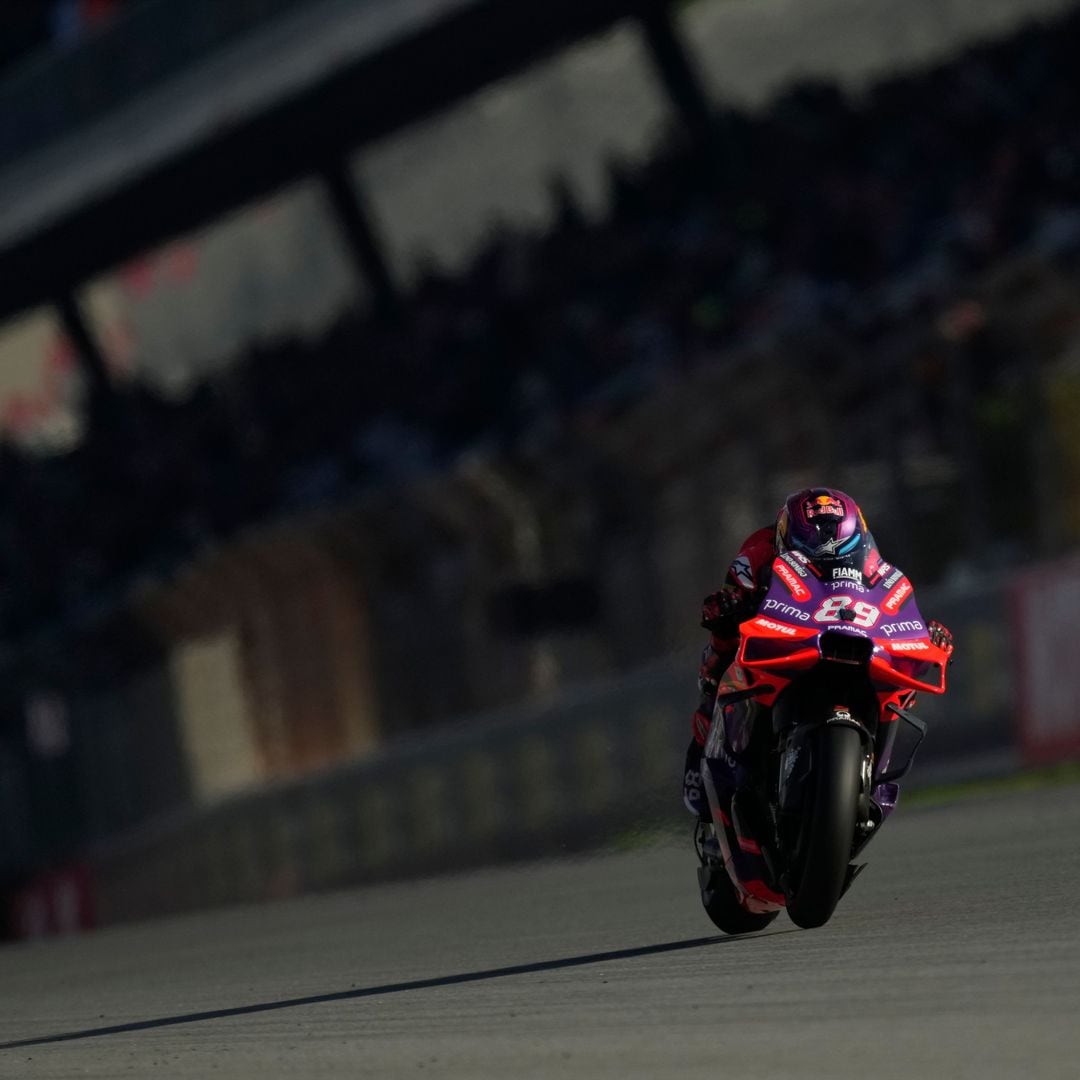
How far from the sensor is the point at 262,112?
21375 mm

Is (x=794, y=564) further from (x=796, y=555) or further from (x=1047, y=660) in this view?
(x=1047, y=660)

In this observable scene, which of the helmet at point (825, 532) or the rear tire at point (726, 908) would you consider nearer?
the helmet at point (825, 532)

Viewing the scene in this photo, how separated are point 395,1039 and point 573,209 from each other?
631 inches

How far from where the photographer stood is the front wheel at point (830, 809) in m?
6.25

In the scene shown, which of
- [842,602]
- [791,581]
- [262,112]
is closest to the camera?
[842,602]

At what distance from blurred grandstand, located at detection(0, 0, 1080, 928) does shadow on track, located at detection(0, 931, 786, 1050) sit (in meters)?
6.34

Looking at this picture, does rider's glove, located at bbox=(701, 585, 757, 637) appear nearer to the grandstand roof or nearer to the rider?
the rider

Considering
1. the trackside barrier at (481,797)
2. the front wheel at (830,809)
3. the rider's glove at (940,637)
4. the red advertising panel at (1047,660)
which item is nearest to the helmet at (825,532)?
the rider's glove at (940,637)

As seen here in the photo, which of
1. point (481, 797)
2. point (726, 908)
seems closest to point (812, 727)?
point (726, 908)

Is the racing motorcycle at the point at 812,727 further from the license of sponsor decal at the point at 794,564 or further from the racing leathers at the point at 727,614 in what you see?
the racing leathers at the point at 727,614

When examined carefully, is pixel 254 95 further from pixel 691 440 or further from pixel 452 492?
pixel 691 440

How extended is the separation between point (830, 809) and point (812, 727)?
244 millimetres

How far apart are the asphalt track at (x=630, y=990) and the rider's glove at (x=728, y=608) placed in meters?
0.90

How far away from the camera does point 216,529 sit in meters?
20.3
